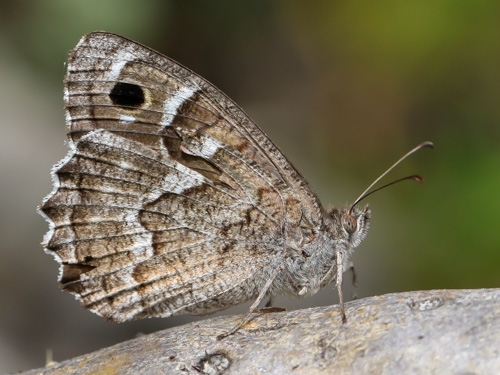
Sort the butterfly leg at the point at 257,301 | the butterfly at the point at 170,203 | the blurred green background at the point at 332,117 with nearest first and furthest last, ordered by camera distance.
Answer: the butterfly leg at the point at 257,301 < the butterfly at the point at 170,203 < the blurred green background at the point at 332,117

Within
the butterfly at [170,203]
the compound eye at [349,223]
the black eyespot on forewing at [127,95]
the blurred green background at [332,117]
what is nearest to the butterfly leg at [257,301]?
the butterfly at [170,203]

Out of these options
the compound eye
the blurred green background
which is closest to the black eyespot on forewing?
the compound eye

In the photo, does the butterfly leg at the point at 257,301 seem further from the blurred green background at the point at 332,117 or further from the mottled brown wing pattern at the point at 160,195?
the blurred green background at the point at 332,117

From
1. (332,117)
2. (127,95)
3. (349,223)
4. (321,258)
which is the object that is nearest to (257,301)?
(321,258)

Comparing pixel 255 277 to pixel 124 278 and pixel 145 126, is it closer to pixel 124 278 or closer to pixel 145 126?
pixel 124 278

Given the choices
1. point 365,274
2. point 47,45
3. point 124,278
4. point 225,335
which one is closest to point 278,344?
point 225,335

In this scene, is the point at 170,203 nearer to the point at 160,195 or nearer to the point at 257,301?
the point at 160,195

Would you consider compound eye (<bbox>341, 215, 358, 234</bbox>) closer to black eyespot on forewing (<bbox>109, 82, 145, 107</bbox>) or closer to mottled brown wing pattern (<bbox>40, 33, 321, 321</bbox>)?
mottled brown wing pattern (<bbox>40, 33, 321, 321</bbox>)
